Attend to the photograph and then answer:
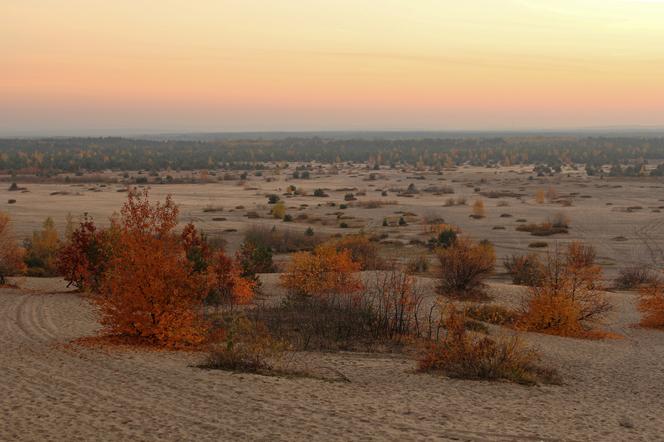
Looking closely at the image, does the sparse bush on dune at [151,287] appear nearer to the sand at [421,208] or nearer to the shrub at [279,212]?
the sand at [421,208]

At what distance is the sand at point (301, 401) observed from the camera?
1145 centimetres

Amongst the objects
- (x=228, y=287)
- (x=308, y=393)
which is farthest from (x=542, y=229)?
(x=308, y=393)

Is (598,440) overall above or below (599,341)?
above

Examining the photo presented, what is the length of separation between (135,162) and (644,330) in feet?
390

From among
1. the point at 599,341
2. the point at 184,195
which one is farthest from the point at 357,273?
the point at 184,195

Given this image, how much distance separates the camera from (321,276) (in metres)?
27.1

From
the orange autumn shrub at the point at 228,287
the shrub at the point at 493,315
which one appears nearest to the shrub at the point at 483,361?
the shrub at the point at 493,315

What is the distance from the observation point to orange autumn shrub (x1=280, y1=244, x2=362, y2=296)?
26.4 meters

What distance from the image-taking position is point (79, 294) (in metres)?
26.8

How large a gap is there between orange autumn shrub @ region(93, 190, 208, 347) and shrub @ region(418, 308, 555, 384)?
5.62 m

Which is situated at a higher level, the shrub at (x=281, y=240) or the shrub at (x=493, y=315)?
the shrub at (x=493, y=315)

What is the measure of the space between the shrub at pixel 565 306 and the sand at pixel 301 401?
13.2 ft

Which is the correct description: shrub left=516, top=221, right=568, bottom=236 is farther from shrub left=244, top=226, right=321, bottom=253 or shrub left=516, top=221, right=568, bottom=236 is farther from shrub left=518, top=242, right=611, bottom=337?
shrub left=518, top=242, right=611, bottom=337

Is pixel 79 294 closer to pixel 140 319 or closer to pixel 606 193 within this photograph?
pixel 140 319
